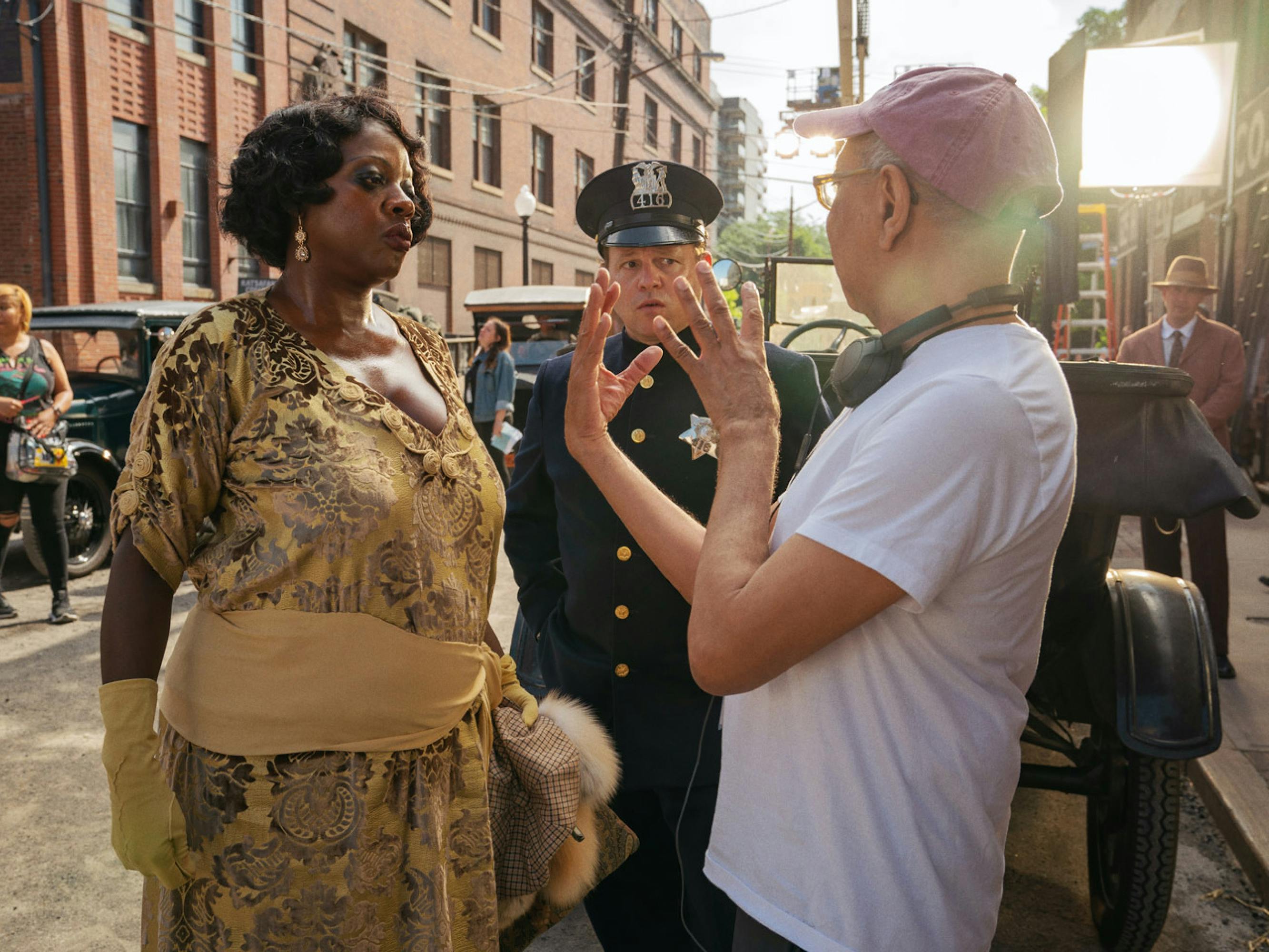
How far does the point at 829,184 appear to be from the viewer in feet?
5.14

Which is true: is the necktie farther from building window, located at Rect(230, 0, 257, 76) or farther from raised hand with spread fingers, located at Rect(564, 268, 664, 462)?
building window, located at Rect(230, 0, 257, 76)

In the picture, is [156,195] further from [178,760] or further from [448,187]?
[178,760]

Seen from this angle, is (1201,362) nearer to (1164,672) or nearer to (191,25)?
(1164,672)

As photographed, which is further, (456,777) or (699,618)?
(456,777)

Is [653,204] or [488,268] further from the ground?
[488,268]

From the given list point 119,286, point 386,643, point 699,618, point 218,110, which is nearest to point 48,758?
point 386,643

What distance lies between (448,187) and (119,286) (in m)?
10.4

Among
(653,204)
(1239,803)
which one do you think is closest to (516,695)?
(653,204)

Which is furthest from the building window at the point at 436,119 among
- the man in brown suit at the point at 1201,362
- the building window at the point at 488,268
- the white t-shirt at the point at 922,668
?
the white t-shirt at the point at 922,668

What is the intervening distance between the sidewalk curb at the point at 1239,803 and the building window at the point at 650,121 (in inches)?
1486

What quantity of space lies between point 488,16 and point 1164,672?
94.3ft

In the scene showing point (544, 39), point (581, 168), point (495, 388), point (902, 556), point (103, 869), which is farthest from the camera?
point (581, 168)

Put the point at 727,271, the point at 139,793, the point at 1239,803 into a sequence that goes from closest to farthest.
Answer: the point at 139,793
the point at 1239,803
the point at 727,271

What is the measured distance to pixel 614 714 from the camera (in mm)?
2623
